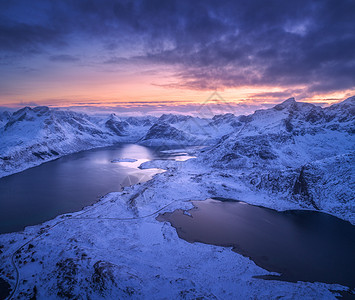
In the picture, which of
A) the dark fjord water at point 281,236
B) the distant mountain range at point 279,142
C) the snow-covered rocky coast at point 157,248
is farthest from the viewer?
the distant mountain range at point 279,142

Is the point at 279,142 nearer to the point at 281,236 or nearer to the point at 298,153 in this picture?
the point at 298,153

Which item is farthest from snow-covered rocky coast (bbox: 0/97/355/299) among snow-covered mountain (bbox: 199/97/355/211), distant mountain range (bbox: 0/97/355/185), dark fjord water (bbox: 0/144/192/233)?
distant mountain range (bbox: 0/97/355/185)

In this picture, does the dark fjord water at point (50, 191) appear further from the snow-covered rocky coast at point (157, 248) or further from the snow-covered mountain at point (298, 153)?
the snow-covered mountain at point (298, 153)

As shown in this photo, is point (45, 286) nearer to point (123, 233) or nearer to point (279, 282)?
point (123, 233)

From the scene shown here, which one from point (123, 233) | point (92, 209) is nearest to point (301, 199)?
point (123, 233)

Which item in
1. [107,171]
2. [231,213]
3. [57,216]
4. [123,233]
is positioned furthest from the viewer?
[107,171]

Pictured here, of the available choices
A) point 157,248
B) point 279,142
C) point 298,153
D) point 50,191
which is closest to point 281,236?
point 157,248

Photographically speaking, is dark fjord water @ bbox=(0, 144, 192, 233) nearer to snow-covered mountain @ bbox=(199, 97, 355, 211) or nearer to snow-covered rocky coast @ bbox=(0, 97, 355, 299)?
snow-covered rocky coast @ bbox=(0, 97, 355, 299)

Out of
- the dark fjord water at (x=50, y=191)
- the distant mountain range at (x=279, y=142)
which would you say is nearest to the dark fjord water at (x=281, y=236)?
the dark fjord water at (x=50, y=191)
